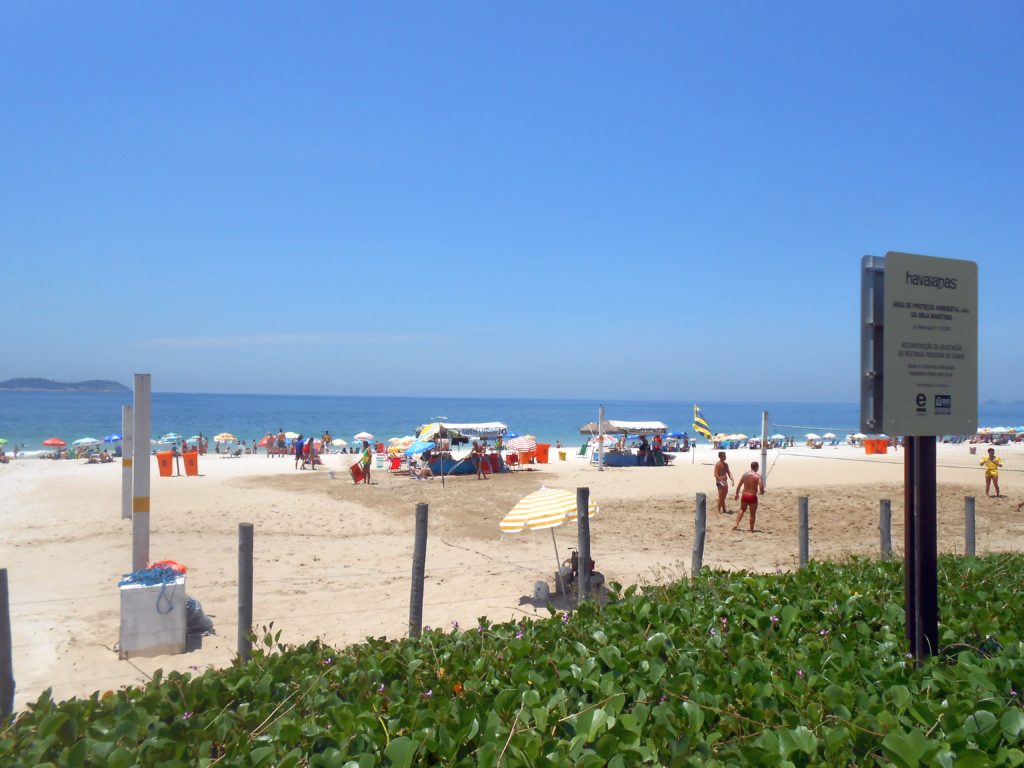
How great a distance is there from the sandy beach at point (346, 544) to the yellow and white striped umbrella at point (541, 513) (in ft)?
3.28

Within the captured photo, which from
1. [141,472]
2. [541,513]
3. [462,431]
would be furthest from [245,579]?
[462,431]

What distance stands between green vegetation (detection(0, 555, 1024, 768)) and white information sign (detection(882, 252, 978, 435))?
1.01m

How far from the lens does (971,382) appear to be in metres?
3.74

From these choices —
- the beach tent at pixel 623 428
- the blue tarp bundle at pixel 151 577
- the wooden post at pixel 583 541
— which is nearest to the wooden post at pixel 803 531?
the wooden post at pixel 583 541

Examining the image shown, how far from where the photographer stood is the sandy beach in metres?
7.93

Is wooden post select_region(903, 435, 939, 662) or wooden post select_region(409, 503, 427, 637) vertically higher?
wooden post select_region(903, 435, 939, 662)

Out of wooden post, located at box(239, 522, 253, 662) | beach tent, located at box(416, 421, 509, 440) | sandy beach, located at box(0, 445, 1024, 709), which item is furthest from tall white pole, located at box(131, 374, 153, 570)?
beach tent, located at box(416, 421, 509, 440)

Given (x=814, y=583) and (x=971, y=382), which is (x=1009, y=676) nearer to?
(x=971, y=382)

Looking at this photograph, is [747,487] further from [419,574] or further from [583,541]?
[419,574]

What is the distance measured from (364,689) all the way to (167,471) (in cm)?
2516

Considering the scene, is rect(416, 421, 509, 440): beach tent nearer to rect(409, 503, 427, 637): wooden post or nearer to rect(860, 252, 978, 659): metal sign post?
rect(409, 503, 427, 637): wooden post

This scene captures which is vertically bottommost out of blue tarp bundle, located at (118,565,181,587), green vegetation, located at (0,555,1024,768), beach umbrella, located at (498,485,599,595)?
blue tarp bundle, located at (118,565,181,587)

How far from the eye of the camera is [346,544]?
13172mm

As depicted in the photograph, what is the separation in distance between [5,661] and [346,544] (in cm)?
864
